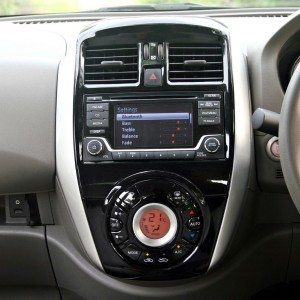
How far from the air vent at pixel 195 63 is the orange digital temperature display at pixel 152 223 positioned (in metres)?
0.31

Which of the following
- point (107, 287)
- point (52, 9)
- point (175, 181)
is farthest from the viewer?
point (52, 9)

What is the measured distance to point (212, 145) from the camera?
4.50 ft

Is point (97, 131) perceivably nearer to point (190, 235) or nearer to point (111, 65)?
point (111, 65)

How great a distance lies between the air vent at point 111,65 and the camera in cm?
140

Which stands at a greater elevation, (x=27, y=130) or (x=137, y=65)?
(x=137, y=65)

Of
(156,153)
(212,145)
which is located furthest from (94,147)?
(212,145)

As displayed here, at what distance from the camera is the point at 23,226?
60.9 inches

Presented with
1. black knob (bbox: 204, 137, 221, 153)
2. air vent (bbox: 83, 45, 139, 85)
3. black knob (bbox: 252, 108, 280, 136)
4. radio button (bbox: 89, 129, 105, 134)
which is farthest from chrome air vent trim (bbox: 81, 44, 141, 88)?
black knob (bbox: 252, 108, 280, 136)

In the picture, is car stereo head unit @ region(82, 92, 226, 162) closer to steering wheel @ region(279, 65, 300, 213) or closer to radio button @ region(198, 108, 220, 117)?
radio button @ region(198, 108, 220, 117)

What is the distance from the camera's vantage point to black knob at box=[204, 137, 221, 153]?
1.37m

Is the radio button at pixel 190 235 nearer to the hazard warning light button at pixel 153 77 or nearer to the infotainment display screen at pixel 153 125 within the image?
the infotainment display screen at pixel 153 125

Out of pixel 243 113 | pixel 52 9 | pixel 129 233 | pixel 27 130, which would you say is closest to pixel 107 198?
pixel 129 233

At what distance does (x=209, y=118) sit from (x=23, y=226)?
0.56 metres

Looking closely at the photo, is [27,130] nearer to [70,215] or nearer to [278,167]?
[70,215]
